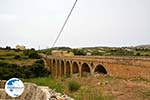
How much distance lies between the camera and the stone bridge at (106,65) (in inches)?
759

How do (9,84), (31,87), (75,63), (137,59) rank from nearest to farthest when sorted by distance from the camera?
(9,84), (31,87), (137,59), (75,63)

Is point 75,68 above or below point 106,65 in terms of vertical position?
below

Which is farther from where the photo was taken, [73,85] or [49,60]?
[49,60]

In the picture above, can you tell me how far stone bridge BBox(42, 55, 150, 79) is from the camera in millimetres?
19281

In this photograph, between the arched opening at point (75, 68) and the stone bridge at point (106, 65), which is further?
the arched opening at point (75, 68)

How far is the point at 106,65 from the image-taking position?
25.8 meters

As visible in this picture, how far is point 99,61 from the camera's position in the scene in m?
27.8

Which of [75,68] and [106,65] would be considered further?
[75,68]

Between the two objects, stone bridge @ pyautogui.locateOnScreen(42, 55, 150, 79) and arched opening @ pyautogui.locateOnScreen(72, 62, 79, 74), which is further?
arched opening @ pyautogui.locateOnScreen(72, 62, 79, 74)

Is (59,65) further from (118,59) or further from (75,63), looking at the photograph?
(118,59)

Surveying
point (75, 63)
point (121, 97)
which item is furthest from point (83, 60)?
point (121, 97)

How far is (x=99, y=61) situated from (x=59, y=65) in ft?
47.6

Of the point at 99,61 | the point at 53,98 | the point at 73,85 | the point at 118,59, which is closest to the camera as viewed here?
the point at 53,98

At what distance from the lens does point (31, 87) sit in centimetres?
1055
